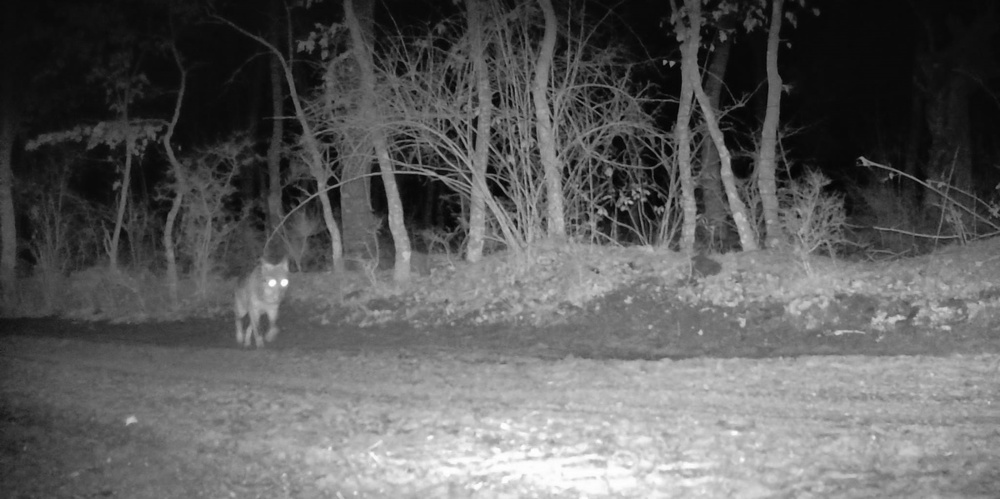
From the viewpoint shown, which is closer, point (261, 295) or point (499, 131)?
point (261, 295)

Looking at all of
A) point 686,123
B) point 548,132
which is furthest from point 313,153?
point 686,123

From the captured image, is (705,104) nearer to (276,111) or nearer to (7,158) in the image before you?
(276,111)

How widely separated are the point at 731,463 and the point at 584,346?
6919 mm

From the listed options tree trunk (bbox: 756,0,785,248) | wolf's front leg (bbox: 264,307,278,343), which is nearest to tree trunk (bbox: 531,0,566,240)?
tree trunk (bbox: 756,0,785,248)

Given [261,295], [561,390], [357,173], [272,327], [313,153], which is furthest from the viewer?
[357,173]

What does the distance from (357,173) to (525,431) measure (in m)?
14.4

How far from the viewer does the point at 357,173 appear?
2123cm

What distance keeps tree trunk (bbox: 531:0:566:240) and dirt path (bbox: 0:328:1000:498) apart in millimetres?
6463

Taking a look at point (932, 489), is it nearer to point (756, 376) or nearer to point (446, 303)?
point (756, 376)

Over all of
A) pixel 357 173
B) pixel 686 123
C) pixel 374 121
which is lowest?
pixel 357 173

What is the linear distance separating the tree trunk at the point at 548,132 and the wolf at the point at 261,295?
5.66 meters

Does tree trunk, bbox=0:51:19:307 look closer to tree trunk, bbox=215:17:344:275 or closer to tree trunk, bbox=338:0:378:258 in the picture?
tree trunk, bbox=215:17:344:275

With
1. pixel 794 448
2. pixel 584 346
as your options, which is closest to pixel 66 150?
pixel 584 346

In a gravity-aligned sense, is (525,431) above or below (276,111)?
below
